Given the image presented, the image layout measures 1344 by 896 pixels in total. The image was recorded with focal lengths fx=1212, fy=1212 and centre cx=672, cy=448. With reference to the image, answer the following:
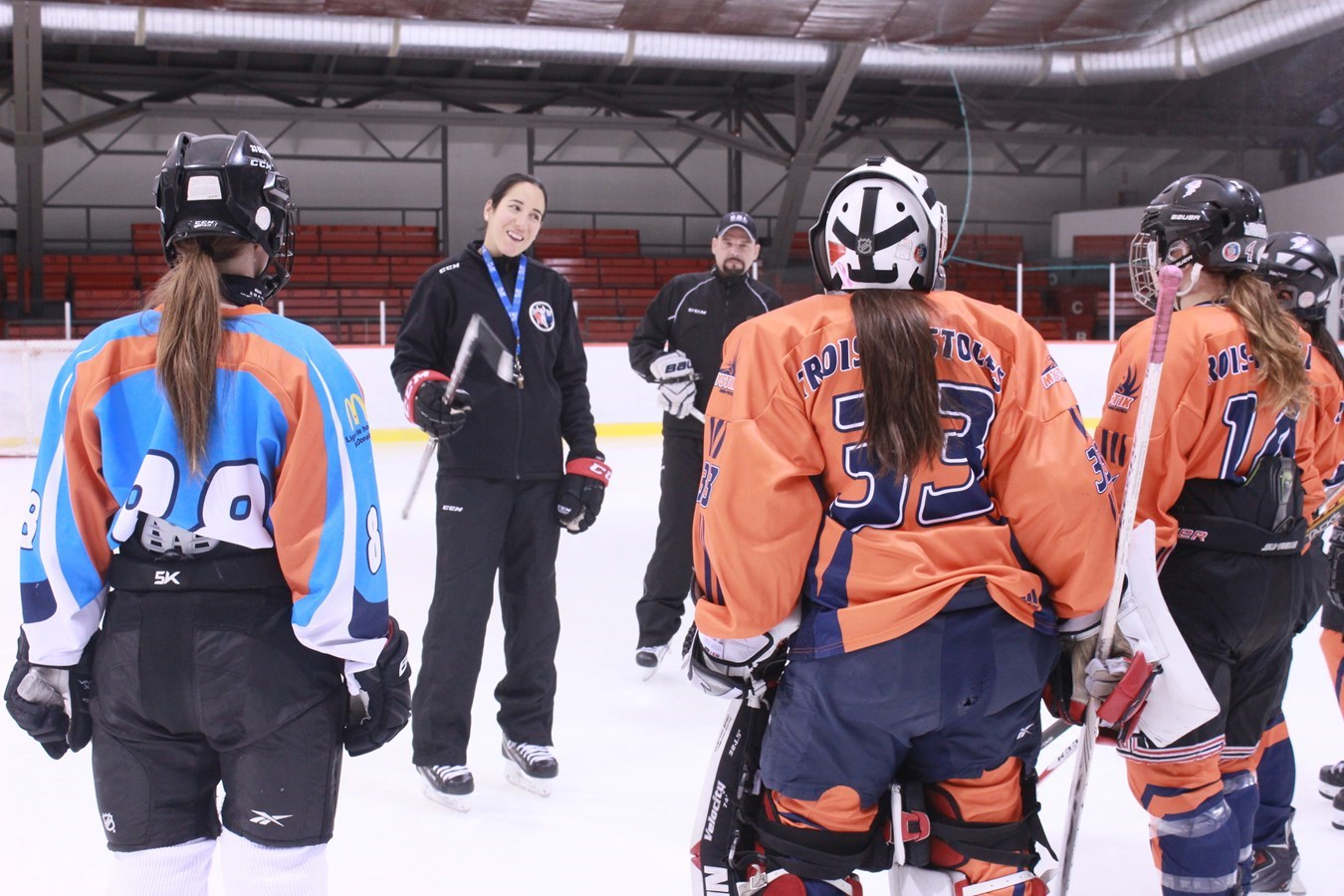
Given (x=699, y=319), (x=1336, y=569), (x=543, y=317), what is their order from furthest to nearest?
(x=699, y=319) → (x=543, y=317) → (x=1336, y=569)

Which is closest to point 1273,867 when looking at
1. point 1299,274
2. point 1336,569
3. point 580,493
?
point 1336,569

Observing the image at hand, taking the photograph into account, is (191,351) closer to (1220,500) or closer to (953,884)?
(953,884)

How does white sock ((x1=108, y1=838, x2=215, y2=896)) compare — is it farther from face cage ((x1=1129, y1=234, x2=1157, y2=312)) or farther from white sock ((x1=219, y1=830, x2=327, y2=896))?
face cage ((x1=1129, y1=234, x2=1157, y2=312))

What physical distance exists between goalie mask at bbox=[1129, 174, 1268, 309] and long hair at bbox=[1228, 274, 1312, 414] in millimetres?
68

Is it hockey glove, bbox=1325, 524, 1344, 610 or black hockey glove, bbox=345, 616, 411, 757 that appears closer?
black hockey glove, bbox=345, 616, 411, 757

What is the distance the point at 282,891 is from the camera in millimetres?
1372

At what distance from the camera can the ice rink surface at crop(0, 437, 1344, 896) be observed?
7.61 feet

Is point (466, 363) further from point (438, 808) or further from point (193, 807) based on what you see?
point (193, 807)

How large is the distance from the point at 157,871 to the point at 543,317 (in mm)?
1677

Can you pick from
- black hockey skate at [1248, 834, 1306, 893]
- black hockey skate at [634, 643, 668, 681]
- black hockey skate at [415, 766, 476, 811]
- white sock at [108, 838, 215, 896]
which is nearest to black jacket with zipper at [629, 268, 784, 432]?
black hockey skate at [634, 643, 668, 681]

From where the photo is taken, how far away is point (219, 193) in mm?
1424

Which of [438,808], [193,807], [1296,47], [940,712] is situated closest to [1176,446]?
[940,712]

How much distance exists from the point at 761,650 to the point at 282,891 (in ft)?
2.01

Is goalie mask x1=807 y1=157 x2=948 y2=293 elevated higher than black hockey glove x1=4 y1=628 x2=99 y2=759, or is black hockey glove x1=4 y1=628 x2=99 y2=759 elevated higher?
goalie mask x1=807 y1=157 x2=948 y2=293
